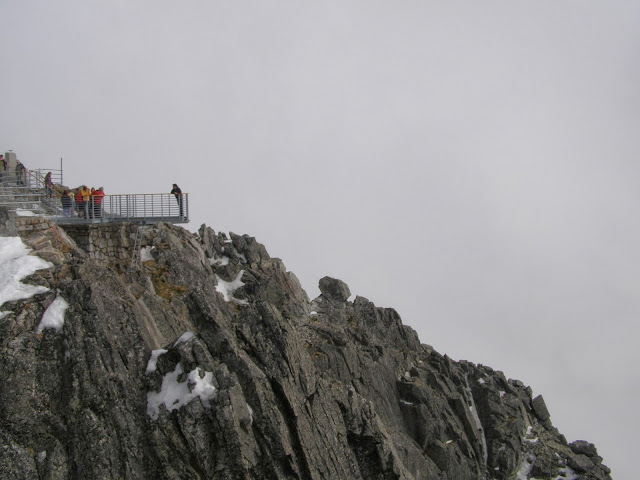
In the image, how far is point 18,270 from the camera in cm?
2122

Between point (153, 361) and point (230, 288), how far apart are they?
16.0m

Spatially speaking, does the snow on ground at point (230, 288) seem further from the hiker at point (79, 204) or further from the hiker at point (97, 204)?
the hiker at point (79, 204)

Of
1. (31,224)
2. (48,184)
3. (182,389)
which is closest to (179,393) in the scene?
(182,389)

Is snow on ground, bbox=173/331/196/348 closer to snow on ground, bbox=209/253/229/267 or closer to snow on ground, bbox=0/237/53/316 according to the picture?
snow on ground, bbox=0/237/53/316

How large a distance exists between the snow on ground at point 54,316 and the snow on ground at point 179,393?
14.1ft

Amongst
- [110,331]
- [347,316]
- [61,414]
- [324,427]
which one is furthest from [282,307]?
[61,414]

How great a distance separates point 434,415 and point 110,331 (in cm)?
2270

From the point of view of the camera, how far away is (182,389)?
19438 millimetres

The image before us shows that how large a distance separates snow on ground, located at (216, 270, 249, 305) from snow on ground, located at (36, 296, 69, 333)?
46.8 feet

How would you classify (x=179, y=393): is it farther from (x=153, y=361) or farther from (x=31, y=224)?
(x=31, y=224)

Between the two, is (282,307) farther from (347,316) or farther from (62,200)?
(62,200)

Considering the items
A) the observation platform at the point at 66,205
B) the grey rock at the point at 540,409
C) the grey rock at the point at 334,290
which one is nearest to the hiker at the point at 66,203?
the observation platform at the point at 66,205

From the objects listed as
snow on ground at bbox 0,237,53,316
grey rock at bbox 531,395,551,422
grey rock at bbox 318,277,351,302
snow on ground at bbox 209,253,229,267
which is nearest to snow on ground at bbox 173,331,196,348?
snow on ground at bbox 0,237,53,316

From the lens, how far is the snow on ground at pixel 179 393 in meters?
19.0
